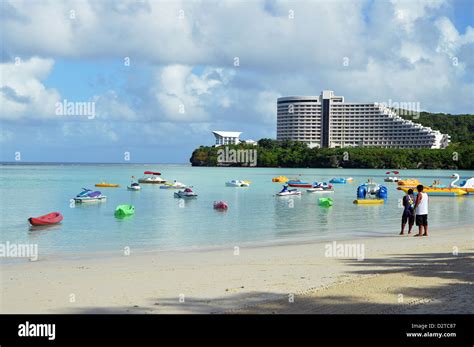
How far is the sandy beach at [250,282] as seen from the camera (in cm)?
1144

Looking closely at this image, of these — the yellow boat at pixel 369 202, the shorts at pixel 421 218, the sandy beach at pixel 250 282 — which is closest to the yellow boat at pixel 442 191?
the yellow boat at pixel 369 202

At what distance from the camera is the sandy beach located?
1144 cm

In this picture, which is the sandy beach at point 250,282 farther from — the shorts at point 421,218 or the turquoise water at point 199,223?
the turquoise water at point 199,223

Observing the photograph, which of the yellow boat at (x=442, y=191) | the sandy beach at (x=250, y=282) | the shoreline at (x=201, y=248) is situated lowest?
the shoreline at (x=201, y=248)

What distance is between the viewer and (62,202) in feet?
173

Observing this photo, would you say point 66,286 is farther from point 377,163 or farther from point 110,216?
point 377,163

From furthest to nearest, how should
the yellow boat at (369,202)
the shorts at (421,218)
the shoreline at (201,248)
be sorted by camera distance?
1. the yellow boat at (369,202)
2. the shorts at (421,218)
3. the shoreline at (201,248)

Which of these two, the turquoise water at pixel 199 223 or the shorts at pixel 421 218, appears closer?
the shorts at pixel 421 218

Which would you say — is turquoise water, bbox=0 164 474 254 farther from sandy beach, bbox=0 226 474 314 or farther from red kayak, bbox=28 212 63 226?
sandy beach, bbox=0 226 474 314

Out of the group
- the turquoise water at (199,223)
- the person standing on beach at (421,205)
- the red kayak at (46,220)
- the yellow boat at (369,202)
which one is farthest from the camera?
the yellow boat at (369,202)

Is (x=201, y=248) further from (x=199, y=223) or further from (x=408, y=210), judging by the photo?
(x=199, y=223)

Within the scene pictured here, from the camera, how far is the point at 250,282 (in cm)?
1456
